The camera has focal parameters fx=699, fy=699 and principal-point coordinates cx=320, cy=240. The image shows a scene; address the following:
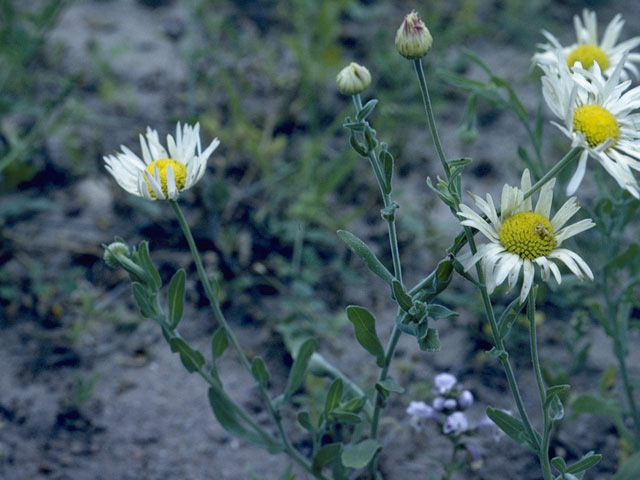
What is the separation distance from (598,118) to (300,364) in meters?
1.12

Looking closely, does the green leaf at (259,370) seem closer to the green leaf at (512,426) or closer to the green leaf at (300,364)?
the green leaf at (300,364)

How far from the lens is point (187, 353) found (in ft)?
6.33

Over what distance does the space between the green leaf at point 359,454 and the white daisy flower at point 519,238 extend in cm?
64

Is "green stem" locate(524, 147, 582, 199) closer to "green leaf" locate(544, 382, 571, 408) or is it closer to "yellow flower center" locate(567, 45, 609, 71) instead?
"green leaf" locate(544, 382, 571, 408)

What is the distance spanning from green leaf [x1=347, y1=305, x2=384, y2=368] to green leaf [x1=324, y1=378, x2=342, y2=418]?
157mm

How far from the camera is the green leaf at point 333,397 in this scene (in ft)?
6.53

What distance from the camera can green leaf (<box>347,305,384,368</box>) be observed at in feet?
6.03

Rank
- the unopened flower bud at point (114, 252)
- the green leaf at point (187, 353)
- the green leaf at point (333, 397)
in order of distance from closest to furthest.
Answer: the unopened flower bud at point (114, 252) → the green leaf at point (187, 353) → the green leaf at point (333, 397)

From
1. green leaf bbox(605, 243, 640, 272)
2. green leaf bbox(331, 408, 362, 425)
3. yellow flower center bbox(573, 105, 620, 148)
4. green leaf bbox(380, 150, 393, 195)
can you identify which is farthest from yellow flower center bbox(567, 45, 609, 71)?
green leaf bbox(331, 408, 362, 425)

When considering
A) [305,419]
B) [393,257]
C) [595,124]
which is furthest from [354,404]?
[595,124]

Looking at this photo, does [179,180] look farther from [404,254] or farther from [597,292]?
[597,292]

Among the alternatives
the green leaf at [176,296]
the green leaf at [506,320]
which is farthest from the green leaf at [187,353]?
the green leaf at [506,320]

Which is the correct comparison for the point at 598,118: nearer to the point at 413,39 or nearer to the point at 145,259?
the point at 413,39

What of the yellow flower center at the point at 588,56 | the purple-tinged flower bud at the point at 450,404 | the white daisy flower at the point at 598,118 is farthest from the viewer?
the yellow flower center at the point at 588,56
